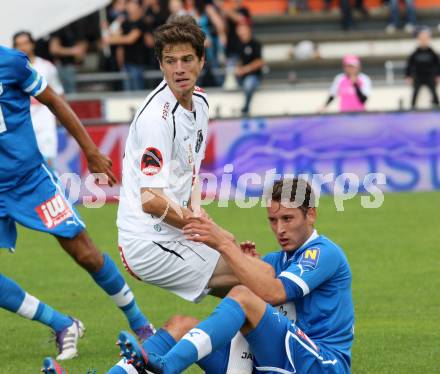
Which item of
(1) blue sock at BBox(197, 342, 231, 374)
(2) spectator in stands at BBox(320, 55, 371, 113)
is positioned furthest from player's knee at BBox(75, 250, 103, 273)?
(2) spectator in stands at BBox(320, 55, 371, 113)

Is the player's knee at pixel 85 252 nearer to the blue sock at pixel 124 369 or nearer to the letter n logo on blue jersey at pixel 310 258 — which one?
the blue sock at pixel 124 369

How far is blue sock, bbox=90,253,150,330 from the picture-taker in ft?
24.8

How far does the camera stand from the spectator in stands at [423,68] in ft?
69.1

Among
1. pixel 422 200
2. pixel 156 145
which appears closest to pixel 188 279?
pixel 156 145

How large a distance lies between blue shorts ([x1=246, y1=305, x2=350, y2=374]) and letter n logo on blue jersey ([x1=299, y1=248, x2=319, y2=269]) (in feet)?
0.99

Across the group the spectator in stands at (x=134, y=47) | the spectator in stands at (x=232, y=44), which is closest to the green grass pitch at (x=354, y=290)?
the spectator in stands at (x=134, y=47)

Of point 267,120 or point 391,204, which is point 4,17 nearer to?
point 267,120

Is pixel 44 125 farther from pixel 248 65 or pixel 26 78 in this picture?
pixel 26 78

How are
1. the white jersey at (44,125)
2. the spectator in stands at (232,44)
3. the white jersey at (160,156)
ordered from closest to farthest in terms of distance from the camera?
1. the white jersey at (160,156)
2. the white jersey at (44,125)
3. the spectator in stands at (232,44)

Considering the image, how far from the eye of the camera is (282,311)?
5961 millimetres

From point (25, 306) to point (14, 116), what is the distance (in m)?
1.26

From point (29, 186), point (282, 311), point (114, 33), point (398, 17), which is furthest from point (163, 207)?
point (398, 17)

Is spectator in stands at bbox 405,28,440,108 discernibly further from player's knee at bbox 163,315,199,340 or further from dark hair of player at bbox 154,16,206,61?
player's knee at bbox 163,315,199,340

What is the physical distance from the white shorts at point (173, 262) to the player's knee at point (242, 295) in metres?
0.91
